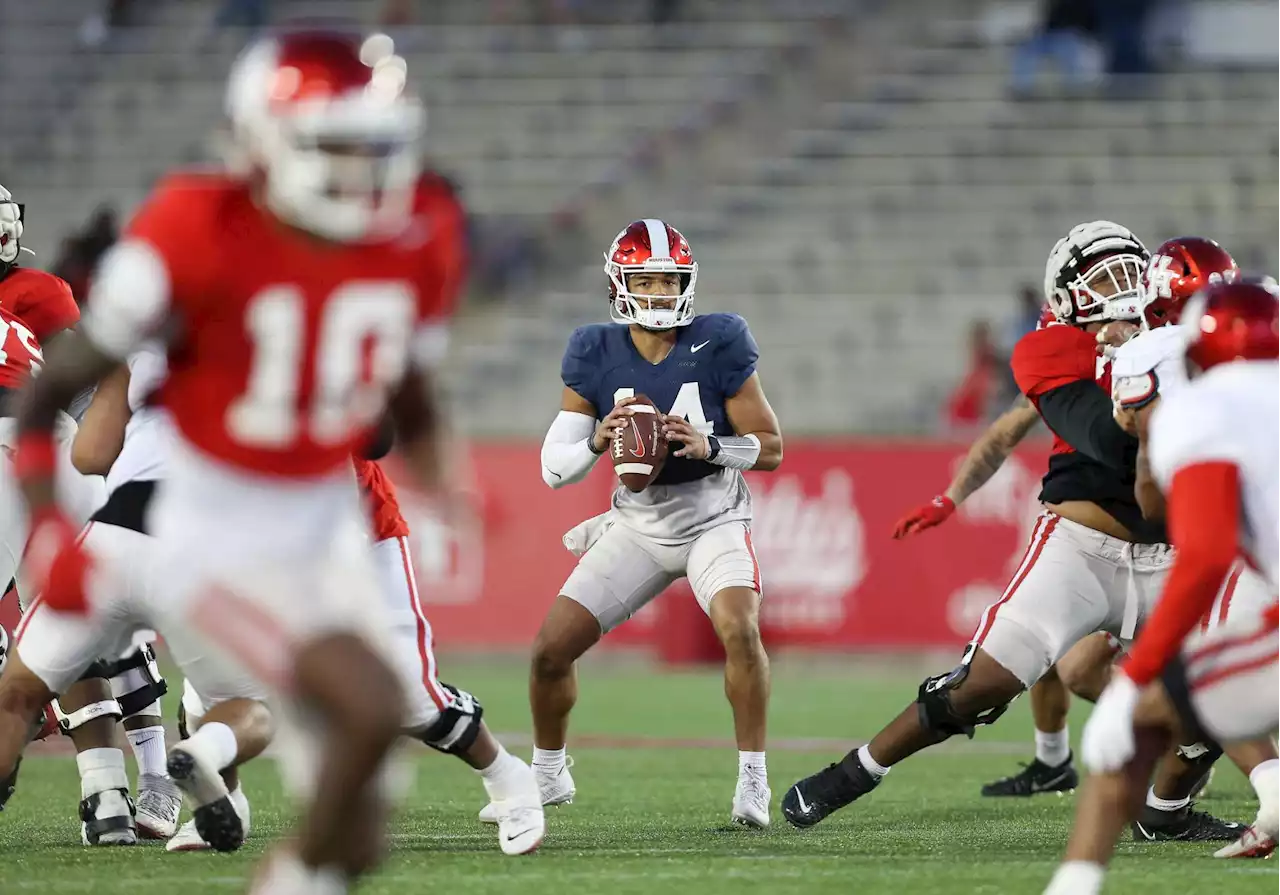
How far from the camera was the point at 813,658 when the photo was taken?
535 inches

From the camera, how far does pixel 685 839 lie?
235 inches

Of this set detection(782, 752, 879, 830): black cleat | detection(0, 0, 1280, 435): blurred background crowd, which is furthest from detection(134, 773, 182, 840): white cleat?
detection(0, 0, 1280, 435): blurred background crowd

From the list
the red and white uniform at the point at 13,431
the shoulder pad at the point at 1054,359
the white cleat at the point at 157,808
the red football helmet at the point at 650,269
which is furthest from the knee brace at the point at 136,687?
the shoulder pad at the point at 1054,359

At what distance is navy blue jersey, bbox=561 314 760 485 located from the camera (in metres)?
6.72

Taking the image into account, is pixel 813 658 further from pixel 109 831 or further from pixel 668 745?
pixel 109 831

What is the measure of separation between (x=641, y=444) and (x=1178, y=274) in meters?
1.71

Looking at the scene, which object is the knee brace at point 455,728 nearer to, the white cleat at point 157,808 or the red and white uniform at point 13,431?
the white cleat at point 157,808

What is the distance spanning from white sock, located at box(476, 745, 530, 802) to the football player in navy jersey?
92 centimetres

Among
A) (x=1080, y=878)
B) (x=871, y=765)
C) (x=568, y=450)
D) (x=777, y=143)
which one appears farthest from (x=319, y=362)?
(x=777, y=143)

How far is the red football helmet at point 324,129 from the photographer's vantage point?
3859 millimetres

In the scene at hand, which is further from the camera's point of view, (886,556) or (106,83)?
(106,83)

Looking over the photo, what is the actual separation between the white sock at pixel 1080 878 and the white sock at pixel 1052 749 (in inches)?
128

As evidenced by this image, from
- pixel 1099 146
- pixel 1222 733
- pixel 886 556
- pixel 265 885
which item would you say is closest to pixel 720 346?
pixel 1222 733

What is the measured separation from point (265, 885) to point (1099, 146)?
50.4 ft
